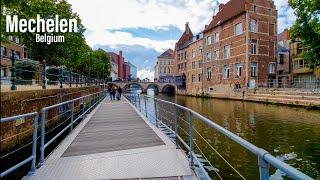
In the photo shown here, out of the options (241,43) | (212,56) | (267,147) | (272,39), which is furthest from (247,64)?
(267,147)

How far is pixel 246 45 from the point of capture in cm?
4416

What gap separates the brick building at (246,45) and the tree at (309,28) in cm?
1567

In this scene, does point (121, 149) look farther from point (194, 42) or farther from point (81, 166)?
point (194, 42)

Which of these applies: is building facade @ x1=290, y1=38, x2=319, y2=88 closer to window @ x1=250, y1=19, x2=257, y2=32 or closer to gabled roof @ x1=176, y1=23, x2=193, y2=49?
window @ x1=250, y1=19, x2=257, y2=32

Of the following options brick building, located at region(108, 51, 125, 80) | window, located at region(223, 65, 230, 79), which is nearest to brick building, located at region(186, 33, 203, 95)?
window, located at region(223, 65, 230, 79)

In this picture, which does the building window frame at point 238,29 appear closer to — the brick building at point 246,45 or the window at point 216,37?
the brick building at point 246,45

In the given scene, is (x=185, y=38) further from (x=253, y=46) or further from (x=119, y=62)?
(x=119, y=62)

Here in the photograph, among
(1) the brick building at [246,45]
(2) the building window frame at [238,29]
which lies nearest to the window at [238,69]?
(1) the brick building at [246,45]

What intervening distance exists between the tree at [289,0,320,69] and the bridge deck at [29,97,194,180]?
2288 centimetres

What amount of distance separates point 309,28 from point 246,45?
16.7 metres

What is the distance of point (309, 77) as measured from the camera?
48.4 m

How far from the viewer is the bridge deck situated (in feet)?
17.4

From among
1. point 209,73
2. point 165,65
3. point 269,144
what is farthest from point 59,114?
point 165,65

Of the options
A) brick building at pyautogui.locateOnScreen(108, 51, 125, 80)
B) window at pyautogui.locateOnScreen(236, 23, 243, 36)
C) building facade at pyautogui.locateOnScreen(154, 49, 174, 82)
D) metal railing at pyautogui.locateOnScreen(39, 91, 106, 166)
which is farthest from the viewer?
brick building at pyautogui.locateOnScreen(108, 51, 125, 80)
